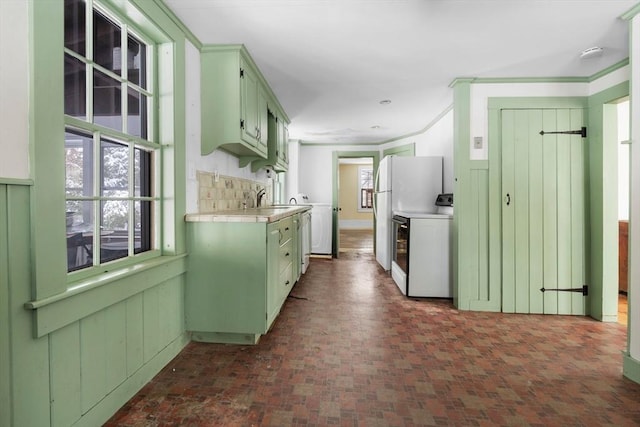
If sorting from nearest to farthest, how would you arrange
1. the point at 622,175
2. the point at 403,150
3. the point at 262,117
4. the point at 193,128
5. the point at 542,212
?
the point at 193,128 → the point at 542,212 → the point at 262,117 → the point at 622,175 → the point at 403,150

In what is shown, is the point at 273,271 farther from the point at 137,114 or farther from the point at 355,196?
the point at 355,196

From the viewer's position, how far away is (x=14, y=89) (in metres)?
1.05

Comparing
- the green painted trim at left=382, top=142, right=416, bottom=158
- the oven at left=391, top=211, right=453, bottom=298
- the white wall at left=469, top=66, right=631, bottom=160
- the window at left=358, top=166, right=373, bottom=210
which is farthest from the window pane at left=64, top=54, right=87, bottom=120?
the window at left=358, top=166, right=373, bottom=210

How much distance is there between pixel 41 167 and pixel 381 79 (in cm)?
270

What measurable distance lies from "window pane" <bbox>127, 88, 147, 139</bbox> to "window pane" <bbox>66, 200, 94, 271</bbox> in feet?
1.78

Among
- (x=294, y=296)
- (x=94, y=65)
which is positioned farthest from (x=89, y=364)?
(x=294, y=296)

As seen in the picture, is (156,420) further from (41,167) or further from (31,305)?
(41,167)

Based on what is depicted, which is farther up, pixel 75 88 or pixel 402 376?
pixel 75 88

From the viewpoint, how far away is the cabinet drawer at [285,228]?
2.59 m

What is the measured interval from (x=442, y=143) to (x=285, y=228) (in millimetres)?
2636

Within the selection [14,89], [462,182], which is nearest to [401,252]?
[462,182]

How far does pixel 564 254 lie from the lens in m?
2.85

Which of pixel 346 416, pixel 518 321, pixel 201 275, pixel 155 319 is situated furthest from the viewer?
pixel 518 321

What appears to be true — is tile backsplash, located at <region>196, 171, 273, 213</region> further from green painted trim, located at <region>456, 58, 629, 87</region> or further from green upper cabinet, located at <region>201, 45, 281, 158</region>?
green painted trim, located at <region>456, 58, 629, 87</region>
